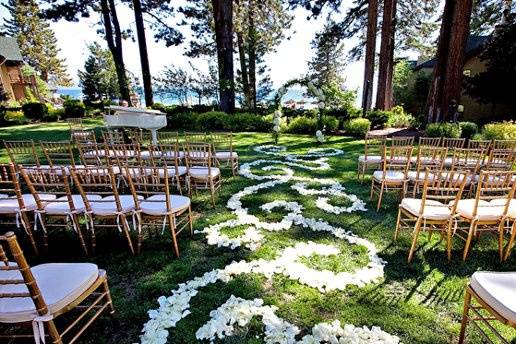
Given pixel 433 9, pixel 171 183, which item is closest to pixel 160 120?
pixel 171 183

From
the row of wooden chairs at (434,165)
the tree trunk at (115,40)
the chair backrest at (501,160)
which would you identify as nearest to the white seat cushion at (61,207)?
the row of wooden chairs at (434,165)

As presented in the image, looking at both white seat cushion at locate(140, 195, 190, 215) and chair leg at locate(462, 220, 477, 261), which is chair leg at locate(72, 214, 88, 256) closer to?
white seat cushion at locate(140, 195, 190, 215)

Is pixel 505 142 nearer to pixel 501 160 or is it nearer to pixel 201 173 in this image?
pixel 501 160

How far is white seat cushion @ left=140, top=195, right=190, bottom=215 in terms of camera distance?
3742mm

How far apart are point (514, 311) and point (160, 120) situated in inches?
339

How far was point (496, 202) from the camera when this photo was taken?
3805 millimetres

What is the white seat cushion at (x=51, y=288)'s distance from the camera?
2.04 metres

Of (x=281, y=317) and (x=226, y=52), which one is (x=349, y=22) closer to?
(x=226, y=52)

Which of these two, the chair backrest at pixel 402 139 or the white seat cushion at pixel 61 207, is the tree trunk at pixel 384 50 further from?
the white seat cushion at pixel 61 207

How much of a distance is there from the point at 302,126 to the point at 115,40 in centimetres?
1342

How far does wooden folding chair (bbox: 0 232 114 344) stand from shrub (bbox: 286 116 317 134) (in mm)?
12410

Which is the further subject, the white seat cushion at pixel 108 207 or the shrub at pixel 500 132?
the shrub at pixel 500 132

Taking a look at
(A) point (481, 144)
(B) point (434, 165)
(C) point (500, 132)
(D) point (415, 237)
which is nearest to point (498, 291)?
(D) point (415, 237)

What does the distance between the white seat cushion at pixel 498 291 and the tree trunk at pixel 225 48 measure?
15.4 metres
